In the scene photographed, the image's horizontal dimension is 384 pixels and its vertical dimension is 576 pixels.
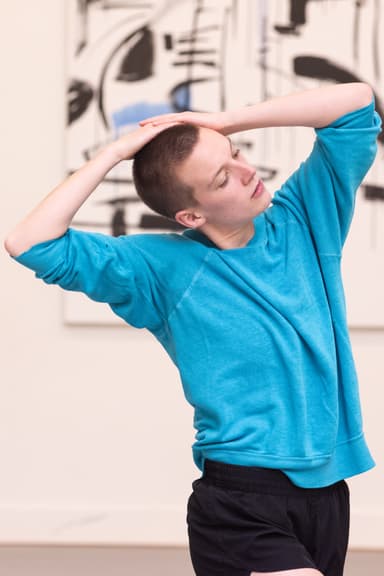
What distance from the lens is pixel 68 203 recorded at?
5.41 feet

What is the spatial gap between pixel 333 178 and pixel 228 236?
0.21 m

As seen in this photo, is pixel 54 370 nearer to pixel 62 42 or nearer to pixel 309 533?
pixel 62 42

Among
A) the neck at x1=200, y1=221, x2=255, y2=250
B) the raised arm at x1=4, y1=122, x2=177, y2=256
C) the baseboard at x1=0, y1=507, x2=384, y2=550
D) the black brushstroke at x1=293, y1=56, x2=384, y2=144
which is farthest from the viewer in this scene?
the baseboard at x1=0, y1=507, x2=384, y2=550

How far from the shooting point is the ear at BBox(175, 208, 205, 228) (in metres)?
1.73

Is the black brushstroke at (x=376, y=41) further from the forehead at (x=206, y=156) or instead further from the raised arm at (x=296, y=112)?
the forehead at (x=206, y=156)

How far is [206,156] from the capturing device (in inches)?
65.3

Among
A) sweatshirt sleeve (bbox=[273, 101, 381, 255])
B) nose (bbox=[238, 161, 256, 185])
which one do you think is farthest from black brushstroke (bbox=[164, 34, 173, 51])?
nose (bbox=[238, 161, 256, 185])

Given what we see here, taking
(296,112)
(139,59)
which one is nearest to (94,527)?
(139,59)

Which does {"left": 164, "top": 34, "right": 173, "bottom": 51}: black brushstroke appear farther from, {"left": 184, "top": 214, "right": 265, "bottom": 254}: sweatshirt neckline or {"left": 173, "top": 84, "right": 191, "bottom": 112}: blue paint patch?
{"left": 184, "top": 214, "right": 265, "bottom": 254}: sweatshirt neckline

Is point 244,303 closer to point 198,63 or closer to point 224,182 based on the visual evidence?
point 224,182

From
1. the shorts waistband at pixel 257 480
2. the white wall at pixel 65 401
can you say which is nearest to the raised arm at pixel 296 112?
the shorts waistband at pixel 257 480

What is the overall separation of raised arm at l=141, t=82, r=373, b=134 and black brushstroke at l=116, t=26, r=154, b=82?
50.0 inches

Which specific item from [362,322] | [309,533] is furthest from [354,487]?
[309,533]

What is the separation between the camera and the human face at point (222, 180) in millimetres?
1661
